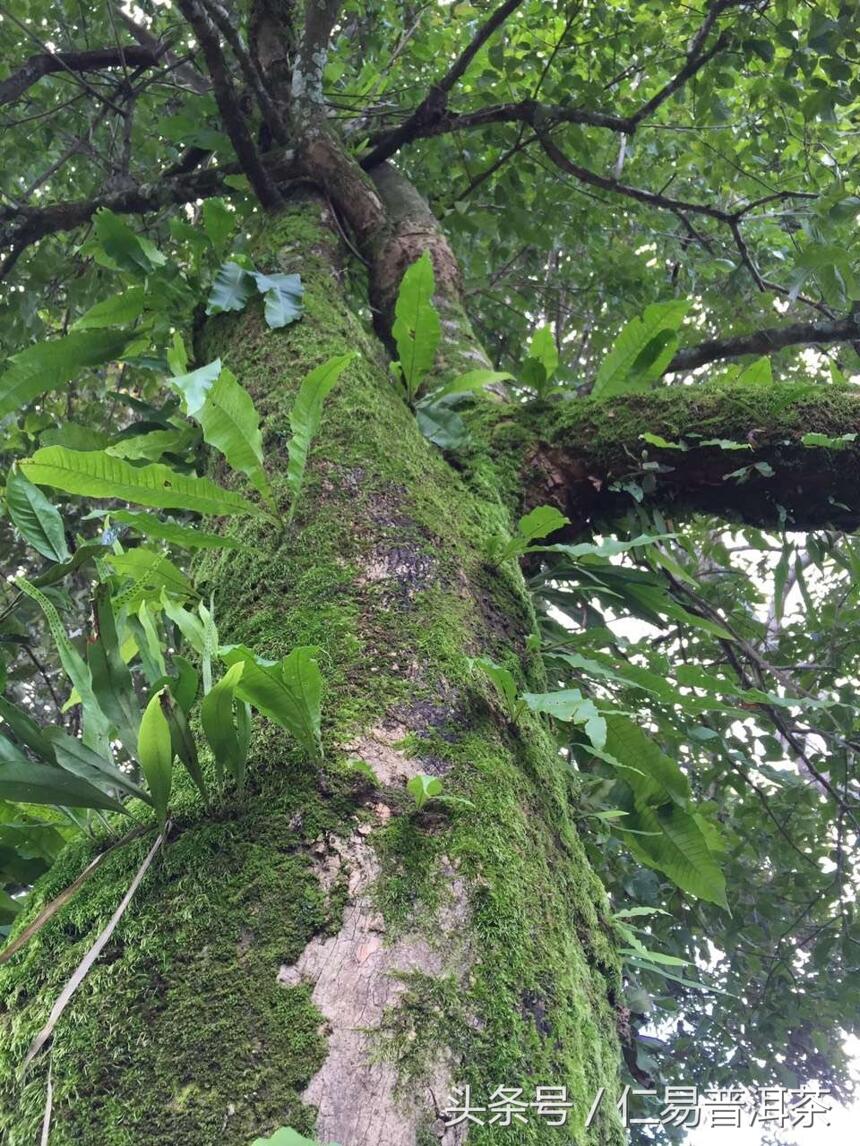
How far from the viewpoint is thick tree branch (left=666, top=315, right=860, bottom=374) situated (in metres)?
2.49

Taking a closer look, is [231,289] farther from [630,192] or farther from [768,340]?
[768,340]

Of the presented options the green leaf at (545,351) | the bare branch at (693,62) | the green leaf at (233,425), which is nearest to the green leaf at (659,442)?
the green leaf at (545,351)

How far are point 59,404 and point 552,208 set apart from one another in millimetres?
2459

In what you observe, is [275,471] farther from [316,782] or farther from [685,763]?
[685,763]

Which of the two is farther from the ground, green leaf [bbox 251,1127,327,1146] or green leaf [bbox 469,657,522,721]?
green leaf [bbox 469,657,522,721]

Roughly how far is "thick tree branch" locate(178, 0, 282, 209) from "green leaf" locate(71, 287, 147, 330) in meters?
0.53

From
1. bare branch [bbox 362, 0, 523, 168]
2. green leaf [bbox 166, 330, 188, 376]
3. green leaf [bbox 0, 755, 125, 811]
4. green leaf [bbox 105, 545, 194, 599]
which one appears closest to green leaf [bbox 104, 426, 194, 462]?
green leaf [bbox 166, 330, 188, 376]

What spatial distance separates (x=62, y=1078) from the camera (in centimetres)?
70

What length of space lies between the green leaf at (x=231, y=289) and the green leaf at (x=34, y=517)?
2.25 feet

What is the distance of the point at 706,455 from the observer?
1.69 meters

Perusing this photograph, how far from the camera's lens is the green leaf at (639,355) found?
1785 millimetres

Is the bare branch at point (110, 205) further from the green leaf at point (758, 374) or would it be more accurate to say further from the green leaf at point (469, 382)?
the green leaf at point (758, 374)

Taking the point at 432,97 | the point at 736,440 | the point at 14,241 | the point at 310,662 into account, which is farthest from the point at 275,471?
the point at 14,241

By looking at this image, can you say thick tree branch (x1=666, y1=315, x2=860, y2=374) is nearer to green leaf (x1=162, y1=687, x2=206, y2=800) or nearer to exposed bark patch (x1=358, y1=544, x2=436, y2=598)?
exposed bark patch (x1=358, y1=544, x2=436, y2=598)
